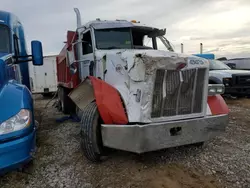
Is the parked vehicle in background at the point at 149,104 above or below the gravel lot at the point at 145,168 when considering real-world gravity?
above

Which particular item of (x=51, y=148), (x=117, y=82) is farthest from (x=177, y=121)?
(x=51, y=148)

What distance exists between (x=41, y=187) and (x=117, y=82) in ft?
6.09

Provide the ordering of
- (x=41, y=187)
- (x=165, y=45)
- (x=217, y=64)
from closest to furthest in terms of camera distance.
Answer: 1. (x=41, y=187)
2. (x=165, y=45)
3. (x=217, y=64)

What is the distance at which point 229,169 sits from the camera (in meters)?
3.77

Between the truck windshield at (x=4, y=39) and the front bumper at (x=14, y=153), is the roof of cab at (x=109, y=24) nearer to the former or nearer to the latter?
the truck windshield at (x=4, y=39)

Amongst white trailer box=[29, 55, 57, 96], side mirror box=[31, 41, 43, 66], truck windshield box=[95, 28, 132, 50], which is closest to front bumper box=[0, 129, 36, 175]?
side mirror box=[31, 41, 43, 66]

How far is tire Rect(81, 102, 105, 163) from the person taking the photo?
376cm

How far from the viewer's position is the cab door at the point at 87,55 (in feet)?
16.5

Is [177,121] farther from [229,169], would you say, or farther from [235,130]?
[235,130]

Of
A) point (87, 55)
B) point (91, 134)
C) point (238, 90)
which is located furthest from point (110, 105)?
point (238, 90)

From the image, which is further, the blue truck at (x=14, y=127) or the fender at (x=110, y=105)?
the fender at (x=110, y=105)

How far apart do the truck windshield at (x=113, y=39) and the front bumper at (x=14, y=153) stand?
243cm

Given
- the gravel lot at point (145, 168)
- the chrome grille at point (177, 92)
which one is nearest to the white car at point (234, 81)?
the gravel lot at point (145, 168)

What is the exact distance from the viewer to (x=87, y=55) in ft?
17.2
